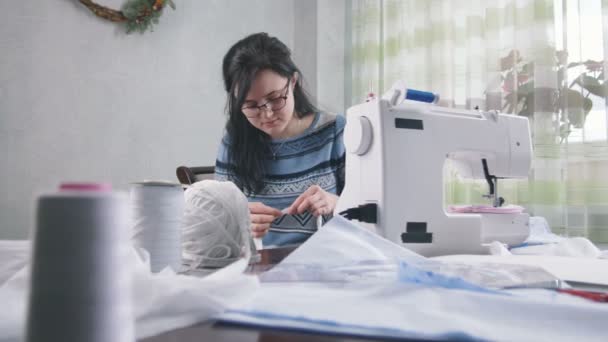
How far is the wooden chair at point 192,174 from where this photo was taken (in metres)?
1.86

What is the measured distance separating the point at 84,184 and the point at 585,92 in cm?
206

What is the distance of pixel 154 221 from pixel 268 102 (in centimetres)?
87

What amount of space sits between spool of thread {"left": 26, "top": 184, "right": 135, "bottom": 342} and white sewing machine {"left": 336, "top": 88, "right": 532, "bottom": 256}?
66 cm

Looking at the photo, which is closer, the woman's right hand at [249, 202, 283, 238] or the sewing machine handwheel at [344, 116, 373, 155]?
the sewing machine handwheel at [344, 116, 373, 155]

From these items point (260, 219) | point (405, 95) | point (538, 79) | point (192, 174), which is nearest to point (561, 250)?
point (405, 95)

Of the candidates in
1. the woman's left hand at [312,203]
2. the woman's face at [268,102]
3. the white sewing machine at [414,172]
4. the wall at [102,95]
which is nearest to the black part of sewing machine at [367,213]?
the white sewing machine at [414,172]

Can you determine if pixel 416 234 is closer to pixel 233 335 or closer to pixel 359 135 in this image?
pixel 359 135

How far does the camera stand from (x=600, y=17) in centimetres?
182

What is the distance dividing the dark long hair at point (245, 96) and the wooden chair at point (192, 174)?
38cm

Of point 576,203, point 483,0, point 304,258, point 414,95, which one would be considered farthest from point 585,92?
point 304,258

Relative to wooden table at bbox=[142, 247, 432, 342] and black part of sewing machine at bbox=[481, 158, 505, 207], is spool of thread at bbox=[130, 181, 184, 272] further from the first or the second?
black part of sewing machine at bbox=[481, 158, 505, 207]

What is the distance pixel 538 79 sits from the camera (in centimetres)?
193

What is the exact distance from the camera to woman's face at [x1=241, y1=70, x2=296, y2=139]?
141 cm

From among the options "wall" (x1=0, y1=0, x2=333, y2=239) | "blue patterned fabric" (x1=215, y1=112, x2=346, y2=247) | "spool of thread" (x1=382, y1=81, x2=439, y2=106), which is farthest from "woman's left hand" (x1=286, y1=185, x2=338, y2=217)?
"wall" (x1=0, y1=0, x2=333, y2=239)
